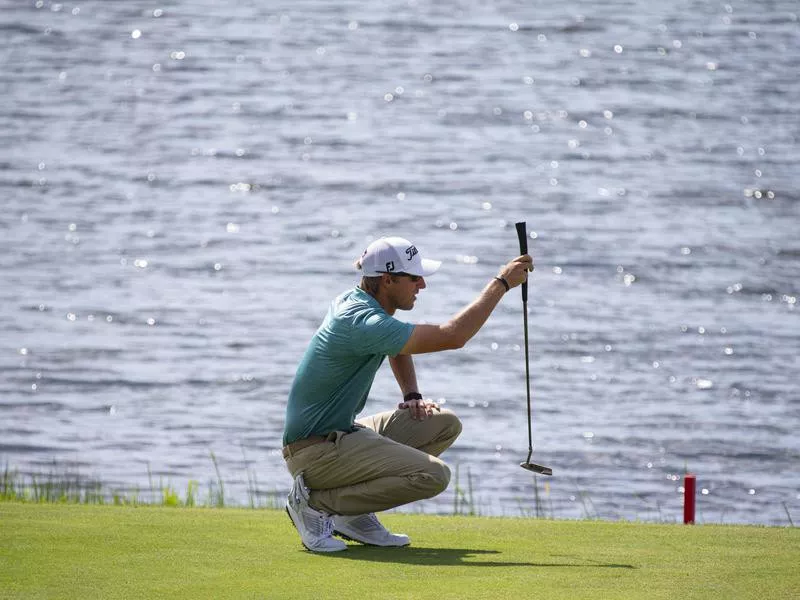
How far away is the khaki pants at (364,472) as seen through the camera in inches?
235

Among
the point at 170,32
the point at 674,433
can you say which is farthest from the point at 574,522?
the point at 170,32

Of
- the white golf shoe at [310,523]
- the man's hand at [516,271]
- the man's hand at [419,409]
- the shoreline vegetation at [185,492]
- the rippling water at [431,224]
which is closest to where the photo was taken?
the man's hand at [516,271]

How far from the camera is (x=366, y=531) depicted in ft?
20.1

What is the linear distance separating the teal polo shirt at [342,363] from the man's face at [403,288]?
106 mm

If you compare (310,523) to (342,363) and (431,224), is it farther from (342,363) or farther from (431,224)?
(431,224)

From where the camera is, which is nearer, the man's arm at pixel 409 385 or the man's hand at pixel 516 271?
the man's hand at pixel 516 271

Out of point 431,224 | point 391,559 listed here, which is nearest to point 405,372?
point 391,559

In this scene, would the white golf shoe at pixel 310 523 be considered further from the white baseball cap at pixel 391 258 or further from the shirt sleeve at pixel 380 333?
the white baseball cap at pixel 391 258

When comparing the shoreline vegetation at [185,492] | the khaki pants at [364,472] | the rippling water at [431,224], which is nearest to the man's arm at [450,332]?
the khaki pants at [364,472]

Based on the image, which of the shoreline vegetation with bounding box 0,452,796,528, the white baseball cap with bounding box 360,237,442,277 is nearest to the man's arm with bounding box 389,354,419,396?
the white baseball cap with bounding box 360,237,442,277

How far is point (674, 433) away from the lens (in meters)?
14.1

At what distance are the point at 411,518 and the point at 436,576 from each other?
1.56 meters

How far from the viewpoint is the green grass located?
516cm

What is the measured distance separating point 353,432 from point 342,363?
32cm
